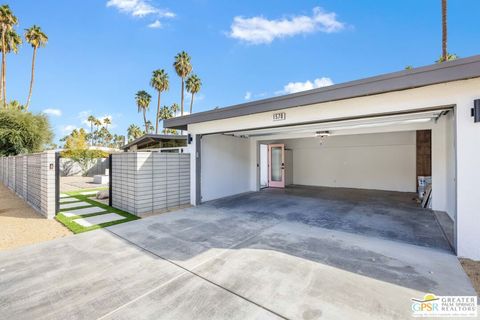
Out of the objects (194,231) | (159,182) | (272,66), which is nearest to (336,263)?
(194,231)

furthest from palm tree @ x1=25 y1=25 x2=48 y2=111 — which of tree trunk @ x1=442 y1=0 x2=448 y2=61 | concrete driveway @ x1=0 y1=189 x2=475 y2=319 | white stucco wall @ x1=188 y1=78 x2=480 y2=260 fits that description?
tree trunk @ x1=442 y1=0 x2=448 y2=61

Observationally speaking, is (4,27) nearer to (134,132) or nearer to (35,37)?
(35,37)

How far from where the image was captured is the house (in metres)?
3.47

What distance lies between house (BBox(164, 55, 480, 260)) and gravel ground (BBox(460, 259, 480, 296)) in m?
0.21

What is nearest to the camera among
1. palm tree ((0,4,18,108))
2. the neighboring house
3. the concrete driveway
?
the concrete driveway

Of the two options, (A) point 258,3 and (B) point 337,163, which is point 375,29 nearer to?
(A) point 258,3

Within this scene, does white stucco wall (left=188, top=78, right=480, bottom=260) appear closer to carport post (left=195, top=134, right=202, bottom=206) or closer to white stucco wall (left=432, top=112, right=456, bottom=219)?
white stucco wall (left=432, top=112, right=456, bottom=219)

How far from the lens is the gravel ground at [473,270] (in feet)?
9.05

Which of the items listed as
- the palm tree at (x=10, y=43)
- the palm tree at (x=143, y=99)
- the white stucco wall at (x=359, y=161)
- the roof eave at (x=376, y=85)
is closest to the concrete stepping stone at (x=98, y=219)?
the roof eave at (x=376, y=85)

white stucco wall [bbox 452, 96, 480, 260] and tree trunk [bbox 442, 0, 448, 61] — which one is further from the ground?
tree trunk [bbox 442, 0, 448, 61]

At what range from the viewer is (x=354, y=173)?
37.2 feet

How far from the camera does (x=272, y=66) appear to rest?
1433 centimetres

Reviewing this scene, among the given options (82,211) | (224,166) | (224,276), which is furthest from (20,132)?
(224,276)

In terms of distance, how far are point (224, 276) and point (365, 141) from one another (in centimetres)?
1062
